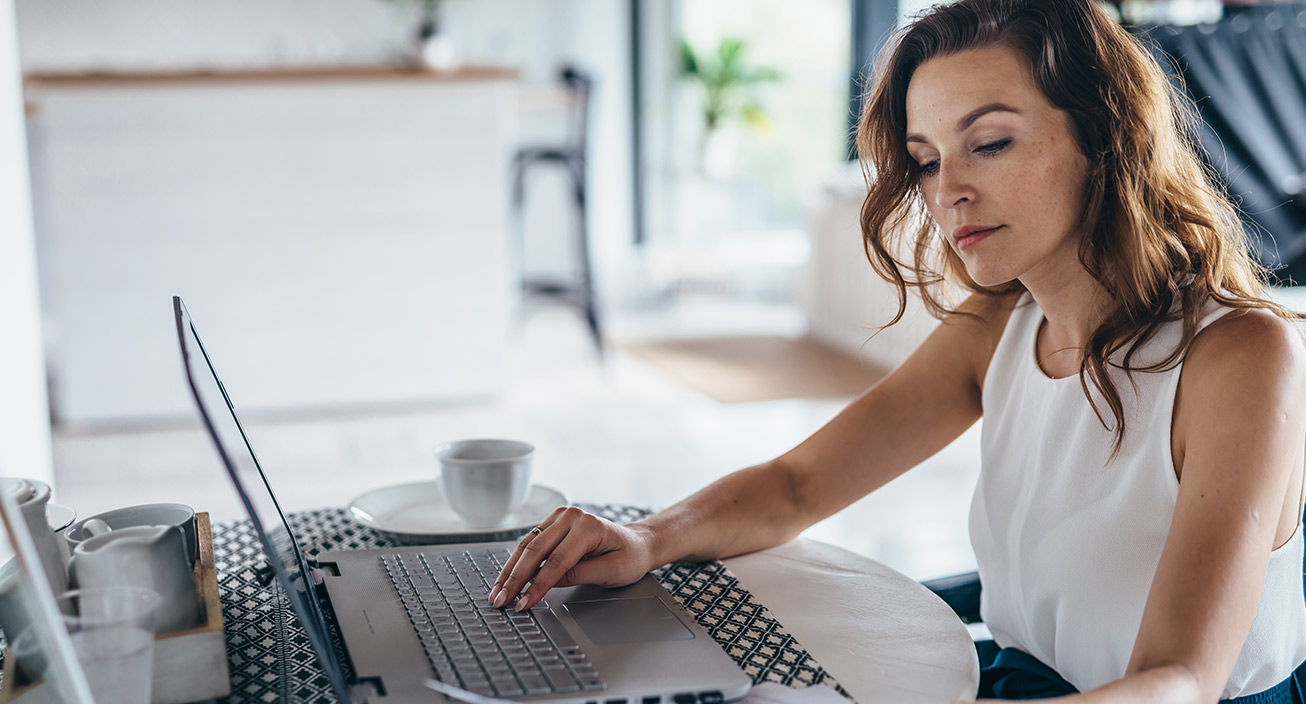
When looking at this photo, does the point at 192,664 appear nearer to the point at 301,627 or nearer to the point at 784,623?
the point at 301,627

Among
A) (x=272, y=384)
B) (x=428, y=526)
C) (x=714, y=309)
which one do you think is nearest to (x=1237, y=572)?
(x=428, y=526)

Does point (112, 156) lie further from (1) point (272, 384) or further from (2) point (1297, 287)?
(2) point (1297, 287)

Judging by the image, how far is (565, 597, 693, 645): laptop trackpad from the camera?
2.53 feet

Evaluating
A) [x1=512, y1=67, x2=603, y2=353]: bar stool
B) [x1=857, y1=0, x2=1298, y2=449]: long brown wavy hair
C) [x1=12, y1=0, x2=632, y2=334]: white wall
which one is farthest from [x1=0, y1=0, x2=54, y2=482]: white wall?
[x1=12, y1=0, x2=632, y2=334]: white wall

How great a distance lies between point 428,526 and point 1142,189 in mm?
698

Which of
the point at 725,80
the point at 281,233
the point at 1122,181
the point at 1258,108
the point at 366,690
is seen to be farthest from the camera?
the point at 725,80

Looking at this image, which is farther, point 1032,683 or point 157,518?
point 1032,683

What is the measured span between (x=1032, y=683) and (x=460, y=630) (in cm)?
54

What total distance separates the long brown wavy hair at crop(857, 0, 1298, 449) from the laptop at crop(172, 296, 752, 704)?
0.44 metres

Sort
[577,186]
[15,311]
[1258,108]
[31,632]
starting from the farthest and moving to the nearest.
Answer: [577,186] → [1258,108] → [15,311] → [31,632]

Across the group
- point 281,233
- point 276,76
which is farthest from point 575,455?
point 276,76

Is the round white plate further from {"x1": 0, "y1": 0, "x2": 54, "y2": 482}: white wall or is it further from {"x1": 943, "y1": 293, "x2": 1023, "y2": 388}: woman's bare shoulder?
{"x1": 0, "y1": 0, "x2": 54, "y2": 482}: white wall

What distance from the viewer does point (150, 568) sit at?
2.19 ft

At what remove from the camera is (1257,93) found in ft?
7.84
